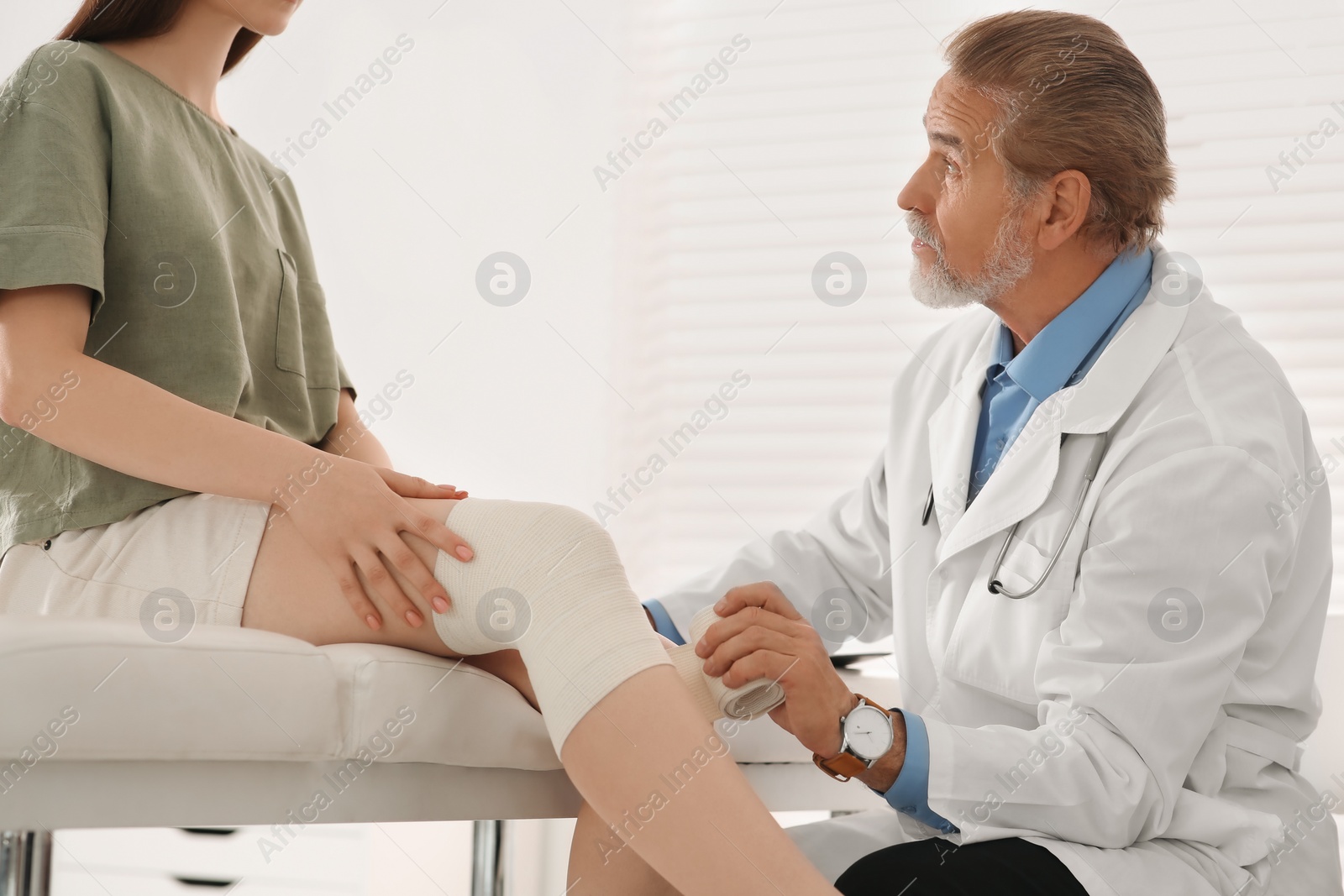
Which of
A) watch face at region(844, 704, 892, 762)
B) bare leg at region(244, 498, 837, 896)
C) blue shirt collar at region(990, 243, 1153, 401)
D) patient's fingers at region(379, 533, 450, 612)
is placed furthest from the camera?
blue shirt collar at region(990, 243, 1153, 401)

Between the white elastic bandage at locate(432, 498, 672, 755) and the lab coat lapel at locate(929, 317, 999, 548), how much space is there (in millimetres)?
483

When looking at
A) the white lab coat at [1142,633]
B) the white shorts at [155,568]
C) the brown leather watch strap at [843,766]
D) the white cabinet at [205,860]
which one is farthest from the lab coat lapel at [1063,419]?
the white cabinet at [205,860]

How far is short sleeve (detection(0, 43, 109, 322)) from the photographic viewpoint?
88 cm

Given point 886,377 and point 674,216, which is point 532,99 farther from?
point 886,377

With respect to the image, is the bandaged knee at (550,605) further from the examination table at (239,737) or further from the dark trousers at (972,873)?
the dark trousers at (972,873)

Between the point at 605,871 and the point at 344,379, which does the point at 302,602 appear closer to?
the point at 605,871

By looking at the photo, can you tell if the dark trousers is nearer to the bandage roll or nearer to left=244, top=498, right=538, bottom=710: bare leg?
the bandage roll

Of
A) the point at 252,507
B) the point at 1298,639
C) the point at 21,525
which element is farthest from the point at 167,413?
the point at 1298,639

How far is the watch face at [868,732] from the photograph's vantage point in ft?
3.10

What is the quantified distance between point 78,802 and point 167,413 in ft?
1.02

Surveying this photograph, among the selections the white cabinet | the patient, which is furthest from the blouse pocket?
the white cabinet

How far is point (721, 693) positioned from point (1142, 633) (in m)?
0.37

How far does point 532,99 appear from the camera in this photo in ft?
7.59

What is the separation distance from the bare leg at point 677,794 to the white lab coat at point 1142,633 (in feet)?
0.79
